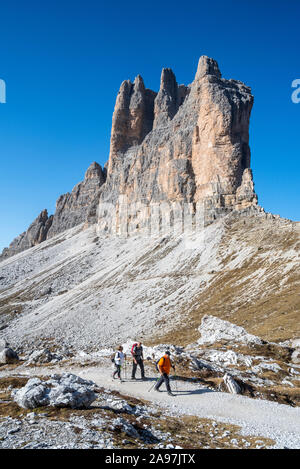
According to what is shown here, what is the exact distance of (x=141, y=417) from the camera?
988 centimetres

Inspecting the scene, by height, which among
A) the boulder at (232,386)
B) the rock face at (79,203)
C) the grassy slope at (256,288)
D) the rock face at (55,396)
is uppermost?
the rock face at (79,203)

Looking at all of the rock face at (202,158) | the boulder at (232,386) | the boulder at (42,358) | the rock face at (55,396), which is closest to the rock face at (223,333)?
the boulder at (232,386)

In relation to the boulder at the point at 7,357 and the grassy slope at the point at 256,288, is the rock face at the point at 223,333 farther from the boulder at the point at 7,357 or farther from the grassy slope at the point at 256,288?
the boulder at the point at 7,357

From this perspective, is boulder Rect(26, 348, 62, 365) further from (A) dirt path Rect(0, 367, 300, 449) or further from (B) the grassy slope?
(B) the grassy slope

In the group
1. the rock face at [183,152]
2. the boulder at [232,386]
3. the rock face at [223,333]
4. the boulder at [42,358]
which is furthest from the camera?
the rock face at [183,152]

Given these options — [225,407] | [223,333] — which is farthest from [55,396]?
[223,333]

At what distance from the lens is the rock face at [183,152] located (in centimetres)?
9406

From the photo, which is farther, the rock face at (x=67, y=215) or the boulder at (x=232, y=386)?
the rock face at (x=67, y=215)

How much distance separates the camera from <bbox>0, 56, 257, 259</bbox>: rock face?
94062 millimetres

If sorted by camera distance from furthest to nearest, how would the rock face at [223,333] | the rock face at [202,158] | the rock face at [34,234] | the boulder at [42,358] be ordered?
the rock face at [34,234] → the rock face at [202,158] → the rock face at [223,333] → the boulder at [42,358]

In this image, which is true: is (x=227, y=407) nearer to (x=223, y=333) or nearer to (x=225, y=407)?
(x=225, y=407)

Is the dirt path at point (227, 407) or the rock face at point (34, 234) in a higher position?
the rock face at point (34, 234)
